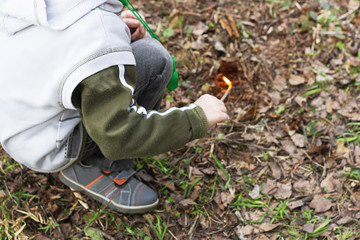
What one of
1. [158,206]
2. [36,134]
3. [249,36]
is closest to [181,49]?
[249,36]

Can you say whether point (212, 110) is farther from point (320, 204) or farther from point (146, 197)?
point (320, 204)

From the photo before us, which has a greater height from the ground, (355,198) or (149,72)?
(149,72)

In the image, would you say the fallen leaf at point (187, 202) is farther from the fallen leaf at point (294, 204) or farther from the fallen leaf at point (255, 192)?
the fallen leaf at point (294, 204)

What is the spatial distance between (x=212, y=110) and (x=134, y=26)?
818mm

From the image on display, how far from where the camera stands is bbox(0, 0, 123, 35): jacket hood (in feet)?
4.94

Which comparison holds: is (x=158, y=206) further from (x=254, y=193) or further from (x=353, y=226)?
(x=353, y=226)

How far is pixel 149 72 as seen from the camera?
2186mm

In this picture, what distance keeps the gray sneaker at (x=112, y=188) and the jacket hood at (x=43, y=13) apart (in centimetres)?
121

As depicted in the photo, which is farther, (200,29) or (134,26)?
(200,29)

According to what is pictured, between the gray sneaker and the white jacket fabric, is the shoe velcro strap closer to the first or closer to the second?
the gray sneaker

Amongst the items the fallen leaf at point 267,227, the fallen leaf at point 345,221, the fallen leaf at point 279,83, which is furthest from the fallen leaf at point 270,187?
the fallen leaf at point 279,83

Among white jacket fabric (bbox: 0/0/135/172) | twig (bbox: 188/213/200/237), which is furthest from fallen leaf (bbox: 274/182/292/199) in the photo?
white jacket fabric (bbox: 0/0/135/172)

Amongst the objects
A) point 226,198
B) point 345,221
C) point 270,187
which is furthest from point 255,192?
point 345,221

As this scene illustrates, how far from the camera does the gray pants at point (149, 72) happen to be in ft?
7.09
